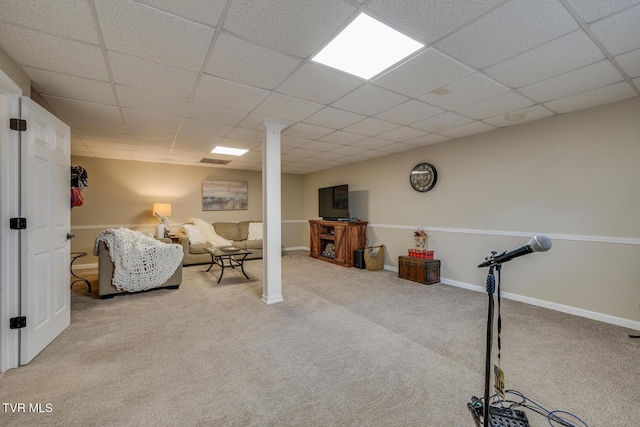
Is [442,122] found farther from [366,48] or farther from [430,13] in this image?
[430,13]

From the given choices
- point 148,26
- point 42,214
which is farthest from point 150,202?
point 148,26

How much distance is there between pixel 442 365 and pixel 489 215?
264cm

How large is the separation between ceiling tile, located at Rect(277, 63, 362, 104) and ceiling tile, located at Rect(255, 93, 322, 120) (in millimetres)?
123

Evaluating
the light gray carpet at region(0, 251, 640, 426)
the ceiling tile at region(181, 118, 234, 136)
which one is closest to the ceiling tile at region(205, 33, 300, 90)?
the ceiling tile at region(181, 118, 234, 136)

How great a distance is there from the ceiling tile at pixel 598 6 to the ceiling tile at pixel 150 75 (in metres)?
2.63

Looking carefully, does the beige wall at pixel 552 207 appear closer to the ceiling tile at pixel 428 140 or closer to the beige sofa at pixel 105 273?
the ceiling tile at pixel 428 140

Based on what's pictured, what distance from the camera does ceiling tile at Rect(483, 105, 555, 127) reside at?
122 inches

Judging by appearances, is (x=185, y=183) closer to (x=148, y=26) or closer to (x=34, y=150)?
(x=34, y=150)

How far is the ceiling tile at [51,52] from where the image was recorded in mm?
1794

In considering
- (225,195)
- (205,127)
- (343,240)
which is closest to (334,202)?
(343,240)

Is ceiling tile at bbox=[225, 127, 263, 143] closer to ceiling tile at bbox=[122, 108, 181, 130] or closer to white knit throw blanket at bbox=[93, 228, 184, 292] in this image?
ceiling tile at bbox=[122, 108, 181, 130]

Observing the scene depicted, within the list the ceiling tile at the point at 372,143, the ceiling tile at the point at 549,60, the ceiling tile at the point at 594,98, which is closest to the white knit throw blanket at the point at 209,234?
the ceiling tile at the point at 372,143

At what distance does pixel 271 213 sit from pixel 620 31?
3.35 metres

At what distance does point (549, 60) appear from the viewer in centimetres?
210
